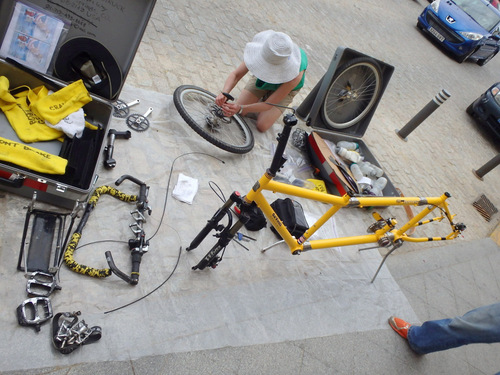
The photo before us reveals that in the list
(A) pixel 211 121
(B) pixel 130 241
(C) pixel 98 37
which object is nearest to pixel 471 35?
(A) pixel 211 121

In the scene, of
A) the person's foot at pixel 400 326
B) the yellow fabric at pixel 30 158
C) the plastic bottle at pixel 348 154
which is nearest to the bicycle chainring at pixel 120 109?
the yellow fabric at pixel 30 158

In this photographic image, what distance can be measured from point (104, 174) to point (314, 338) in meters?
2.16

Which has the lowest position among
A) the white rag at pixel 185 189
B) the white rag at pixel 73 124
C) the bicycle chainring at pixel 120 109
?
the white rag at pixel 185 189

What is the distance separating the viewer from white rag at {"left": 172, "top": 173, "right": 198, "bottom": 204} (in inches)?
135

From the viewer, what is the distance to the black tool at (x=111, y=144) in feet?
10.4

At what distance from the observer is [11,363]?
204 centimetres

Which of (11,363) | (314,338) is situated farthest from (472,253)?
(11,363)

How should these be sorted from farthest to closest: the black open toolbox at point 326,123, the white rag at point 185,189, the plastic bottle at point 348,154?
the plastic bottle at point 348,154
the black open toolbox at point 326,123
the white rag at point 185,189

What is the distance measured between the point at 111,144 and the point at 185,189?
0.73 meters

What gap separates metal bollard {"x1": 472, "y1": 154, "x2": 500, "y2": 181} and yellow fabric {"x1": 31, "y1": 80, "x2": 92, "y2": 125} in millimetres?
7001

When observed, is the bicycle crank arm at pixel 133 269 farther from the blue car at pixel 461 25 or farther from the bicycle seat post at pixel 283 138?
the blue car at pixel 461 25

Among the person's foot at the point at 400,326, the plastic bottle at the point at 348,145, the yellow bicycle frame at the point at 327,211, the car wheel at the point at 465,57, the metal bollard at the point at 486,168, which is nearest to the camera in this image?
the yellow bicycle frame at the point at 327,211

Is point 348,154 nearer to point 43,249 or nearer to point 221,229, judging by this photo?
point 221,229

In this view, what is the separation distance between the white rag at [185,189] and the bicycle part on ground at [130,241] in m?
0.35
